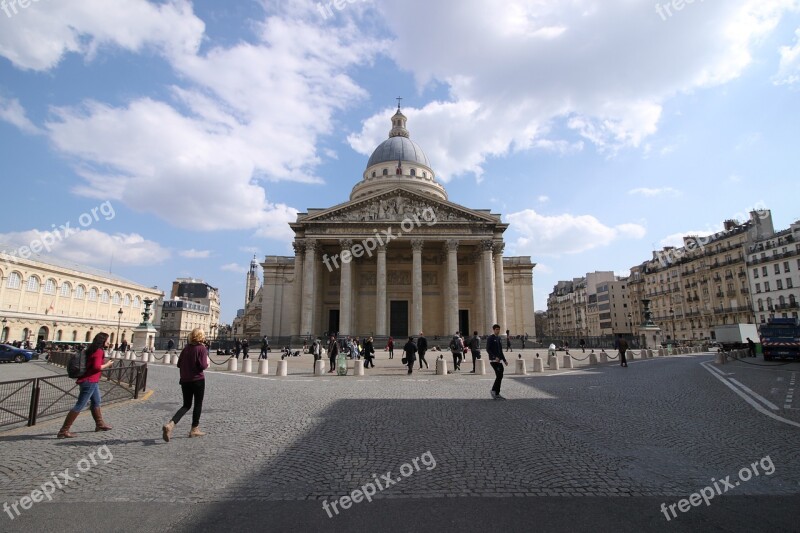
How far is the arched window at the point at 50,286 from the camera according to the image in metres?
55.1

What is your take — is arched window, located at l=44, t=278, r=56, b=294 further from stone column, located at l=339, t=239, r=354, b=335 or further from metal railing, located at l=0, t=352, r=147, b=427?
metal railing, located at l=0, t=352, r=147, b=427

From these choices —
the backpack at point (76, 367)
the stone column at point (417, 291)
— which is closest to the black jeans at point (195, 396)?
the backpack at point (76, 367)

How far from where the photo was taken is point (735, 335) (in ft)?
130

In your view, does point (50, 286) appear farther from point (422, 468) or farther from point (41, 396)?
point (422, 468)

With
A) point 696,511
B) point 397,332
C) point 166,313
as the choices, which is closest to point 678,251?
point 397,332

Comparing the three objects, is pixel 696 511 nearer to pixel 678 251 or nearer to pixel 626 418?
pixel 626 418

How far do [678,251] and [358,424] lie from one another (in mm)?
72791

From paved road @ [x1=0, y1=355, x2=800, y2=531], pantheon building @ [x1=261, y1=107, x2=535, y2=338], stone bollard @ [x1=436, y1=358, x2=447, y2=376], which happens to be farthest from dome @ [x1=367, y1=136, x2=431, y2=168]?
paved road @ [x1=0, y1=355, x2=800, y2=531]

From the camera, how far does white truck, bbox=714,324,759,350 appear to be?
38844mm

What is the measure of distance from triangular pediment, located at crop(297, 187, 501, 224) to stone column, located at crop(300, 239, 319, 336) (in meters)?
3.25

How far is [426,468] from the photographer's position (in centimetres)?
523

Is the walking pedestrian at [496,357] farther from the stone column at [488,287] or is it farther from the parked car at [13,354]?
the parked car at [13,354]

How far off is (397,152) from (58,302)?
5147 cm

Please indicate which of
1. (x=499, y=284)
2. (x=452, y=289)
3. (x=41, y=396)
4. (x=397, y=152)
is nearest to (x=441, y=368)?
(x=41, y=396)
